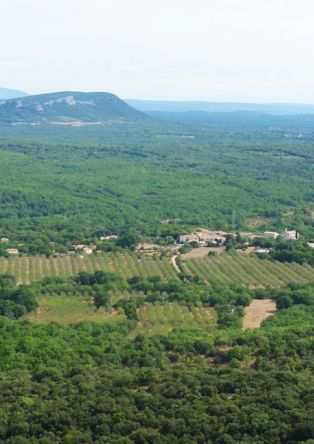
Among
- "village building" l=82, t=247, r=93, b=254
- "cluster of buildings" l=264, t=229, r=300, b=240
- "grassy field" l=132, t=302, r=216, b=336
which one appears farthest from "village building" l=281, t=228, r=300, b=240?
"grassy field" l=132, t=302, r=216, b=336

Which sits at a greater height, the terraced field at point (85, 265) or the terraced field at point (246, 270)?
the terraced field at point (246, 270)

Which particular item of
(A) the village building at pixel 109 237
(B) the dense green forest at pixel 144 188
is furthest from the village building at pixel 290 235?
(A) the village building at pixel 109 237

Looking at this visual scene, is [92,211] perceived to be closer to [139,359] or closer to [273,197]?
[273,197]

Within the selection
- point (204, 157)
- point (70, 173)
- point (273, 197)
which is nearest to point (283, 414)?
point (273, 197)

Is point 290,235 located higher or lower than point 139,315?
lower

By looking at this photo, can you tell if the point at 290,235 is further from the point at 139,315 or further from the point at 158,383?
the point at 158,383

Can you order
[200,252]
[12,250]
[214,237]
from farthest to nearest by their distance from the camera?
[214,237] → [12,250] → [200,252]

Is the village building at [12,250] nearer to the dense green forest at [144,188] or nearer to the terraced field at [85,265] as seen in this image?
the dense green forest at [144,188]

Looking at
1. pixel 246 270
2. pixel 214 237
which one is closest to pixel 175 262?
pixel 246 270
